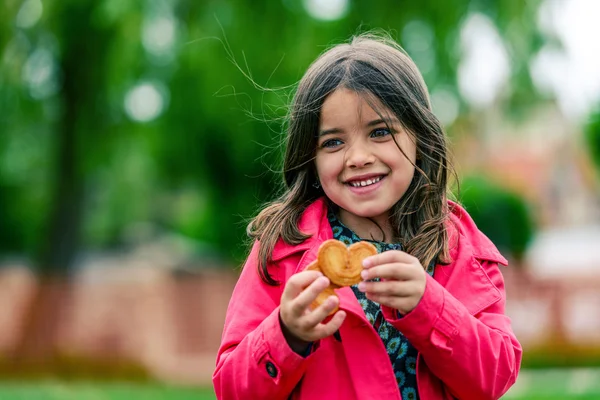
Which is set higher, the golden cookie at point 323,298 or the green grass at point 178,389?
the green grass at point 178,389

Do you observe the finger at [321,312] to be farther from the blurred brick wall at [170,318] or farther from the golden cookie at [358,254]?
the blurred brick wall at [170,318]

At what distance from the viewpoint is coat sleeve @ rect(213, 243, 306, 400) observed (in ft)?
5.35

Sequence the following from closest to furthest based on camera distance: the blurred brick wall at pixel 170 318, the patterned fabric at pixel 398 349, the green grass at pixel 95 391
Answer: the patterned fabric at pixel 398 349
the green grass at pixel 95 391
the blurred brick wall at pixel 170 318

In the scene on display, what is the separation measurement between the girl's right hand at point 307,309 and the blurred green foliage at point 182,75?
3.77m

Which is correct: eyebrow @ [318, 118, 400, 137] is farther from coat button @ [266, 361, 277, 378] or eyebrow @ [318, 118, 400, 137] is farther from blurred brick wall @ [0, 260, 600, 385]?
blurred brick wall @ [0, 260, 600, 385]

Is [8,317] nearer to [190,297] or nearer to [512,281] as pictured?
[190,297]

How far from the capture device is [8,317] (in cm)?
1042

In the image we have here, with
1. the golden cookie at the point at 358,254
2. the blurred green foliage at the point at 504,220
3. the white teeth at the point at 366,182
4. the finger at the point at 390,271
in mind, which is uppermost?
the blurred green foliage at the point at 504,220

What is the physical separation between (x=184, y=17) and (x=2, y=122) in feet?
11.7

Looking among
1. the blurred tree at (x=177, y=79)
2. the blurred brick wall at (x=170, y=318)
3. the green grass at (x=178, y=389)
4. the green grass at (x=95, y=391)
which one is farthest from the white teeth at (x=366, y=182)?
the blurred brick wall at (x=170, y=318)

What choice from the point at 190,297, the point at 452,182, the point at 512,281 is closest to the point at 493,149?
the point at 512,281

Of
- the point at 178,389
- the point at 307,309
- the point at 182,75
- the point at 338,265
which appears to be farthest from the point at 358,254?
the point at 178,389

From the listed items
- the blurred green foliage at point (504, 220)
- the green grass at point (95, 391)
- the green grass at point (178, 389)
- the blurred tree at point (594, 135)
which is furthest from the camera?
the blurred tree at point (594, 135)

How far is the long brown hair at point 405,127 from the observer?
182 centimetres
